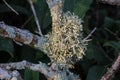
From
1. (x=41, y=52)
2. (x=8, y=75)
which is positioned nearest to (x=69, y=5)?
(x=41, y=52)

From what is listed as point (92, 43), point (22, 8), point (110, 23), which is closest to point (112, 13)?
point (110, 23)

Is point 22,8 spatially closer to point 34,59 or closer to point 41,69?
point 34,59

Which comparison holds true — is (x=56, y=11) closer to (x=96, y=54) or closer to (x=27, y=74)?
(x=27, y=74)

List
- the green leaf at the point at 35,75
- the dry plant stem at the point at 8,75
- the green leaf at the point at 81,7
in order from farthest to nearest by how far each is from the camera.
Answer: the green leaf at the point at 81,7, the green leaf at the point at 35,75, the dry plant stem at the point at 8,75

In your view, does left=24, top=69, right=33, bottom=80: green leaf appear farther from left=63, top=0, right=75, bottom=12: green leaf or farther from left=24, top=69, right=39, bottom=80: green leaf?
left=63, top=0, right=75, bottom=12: green leaf

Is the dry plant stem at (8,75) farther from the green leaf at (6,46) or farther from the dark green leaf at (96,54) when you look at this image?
the dark green leaf at (96,54)

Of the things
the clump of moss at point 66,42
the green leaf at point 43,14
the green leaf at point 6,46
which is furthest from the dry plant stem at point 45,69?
the green leaf at point 43,14
